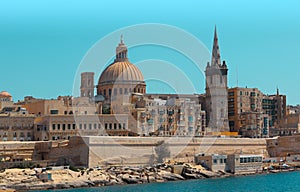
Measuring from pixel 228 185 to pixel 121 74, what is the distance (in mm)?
28924

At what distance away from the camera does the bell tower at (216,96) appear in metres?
72.8

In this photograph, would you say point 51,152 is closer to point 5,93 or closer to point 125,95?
point 125,95

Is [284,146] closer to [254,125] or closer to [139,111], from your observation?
[254,125]

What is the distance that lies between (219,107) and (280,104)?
38.1ft

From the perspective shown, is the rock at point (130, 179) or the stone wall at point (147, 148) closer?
the rock at point (130, 179)

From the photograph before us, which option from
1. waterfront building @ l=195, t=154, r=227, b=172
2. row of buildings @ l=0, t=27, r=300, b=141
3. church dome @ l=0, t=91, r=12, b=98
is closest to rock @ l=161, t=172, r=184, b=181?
waterfront building @ l=195, t=154, r=227, b=172

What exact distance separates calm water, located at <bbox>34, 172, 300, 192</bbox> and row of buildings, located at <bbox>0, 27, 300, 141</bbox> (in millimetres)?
13774

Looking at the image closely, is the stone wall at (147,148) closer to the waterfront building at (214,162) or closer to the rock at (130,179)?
the waterfront building at (214,162)

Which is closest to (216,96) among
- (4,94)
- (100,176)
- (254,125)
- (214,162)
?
(254,125)

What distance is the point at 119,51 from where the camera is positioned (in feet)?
252

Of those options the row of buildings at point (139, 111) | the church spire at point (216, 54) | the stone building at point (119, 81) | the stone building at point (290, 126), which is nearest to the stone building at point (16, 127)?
the row of buildings at point (139, 111)

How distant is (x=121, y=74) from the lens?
72500 mm

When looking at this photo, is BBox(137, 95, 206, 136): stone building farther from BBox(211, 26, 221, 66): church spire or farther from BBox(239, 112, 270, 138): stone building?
BBox(211, 26, 221, 66): church spire

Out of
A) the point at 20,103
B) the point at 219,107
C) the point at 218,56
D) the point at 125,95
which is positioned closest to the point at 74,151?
the point at 125,95
